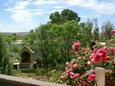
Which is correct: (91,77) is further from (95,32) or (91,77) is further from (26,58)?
(26,58)

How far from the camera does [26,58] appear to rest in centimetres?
2131

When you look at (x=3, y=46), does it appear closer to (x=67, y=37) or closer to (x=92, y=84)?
(x=92, y=84)

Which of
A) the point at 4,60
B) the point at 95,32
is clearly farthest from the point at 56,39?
the point at 4,60

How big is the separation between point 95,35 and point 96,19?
156 cm

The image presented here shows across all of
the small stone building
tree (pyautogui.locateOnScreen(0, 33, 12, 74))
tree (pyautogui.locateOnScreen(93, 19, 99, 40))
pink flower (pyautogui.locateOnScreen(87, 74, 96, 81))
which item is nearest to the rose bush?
pink flower (pyautogui.locateOnScreen(87, 74, 96, 81))

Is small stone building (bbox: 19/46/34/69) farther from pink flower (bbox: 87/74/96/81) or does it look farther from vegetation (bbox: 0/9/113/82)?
pink flower (bbox: 87/74/96/81)

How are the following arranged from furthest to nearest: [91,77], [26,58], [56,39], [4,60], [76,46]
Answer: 1. [26,58]
2. [56,39]
3. [4,60]
4. [76,46]
5. [91,77]

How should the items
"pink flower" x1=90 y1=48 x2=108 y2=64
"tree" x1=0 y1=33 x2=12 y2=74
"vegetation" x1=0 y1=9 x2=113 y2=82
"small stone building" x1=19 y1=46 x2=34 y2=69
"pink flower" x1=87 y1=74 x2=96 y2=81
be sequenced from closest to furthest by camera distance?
"pink flower" x1=87 y1=74 x2=96 y2=81, "pink flower" x1=90 y1=48 x2=108 y2=64, "tree" x1=0 y1=33 x2=12 y2=74, "vegetation" x1=0 y1=9 x2=113 y2=82, "small stone building" x1=19 y1=46 x2=34 y2=69

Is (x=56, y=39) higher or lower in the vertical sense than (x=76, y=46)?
lower

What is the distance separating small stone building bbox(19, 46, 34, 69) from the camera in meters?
20.7

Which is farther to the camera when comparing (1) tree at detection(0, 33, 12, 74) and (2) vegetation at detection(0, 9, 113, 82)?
(2) vegetation at detection(0, 9, 113, 82)

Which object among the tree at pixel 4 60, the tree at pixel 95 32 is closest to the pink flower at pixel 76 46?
the tree at pixel 4 60

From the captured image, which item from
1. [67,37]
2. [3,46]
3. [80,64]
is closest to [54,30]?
[67,37]

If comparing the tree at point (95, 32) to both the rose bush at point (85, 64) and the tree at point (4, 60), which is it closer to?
the tree at point (4, 60)
